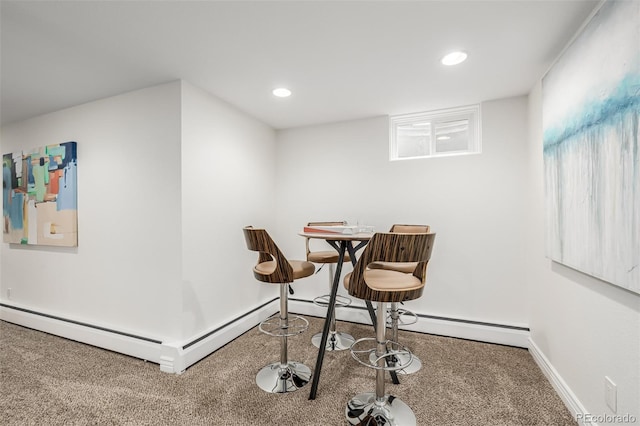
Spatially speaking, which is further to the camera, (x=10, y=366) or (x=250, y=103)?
(x=250, y=103)

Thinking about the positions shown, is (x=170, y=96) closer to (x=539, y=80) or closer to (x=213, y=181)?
(x=213, y=181)

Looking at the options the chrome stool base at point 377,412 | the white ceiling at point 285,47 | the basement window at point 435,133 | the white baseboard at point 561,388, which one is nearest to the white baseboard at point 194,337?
the white baseboard at point 561,388

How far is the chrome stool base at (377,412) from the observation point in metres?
1.50

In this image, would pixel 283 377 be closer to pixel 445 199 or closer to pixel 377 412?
pixel 377 412

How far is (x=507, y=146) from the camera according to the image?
2.57 metres

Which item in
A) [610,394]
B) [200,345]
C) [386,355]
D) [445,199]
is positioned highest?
[445,199]

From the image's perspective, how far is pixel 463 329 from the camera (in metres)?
2.65

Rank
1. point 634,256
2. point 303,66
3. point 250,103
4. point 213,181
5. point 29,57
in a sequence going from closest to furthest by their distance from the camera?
point 634,256, point 29,57, point 303,66, point 213,181, point 250,103

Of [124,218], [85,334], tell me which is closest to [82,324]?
[85,334]

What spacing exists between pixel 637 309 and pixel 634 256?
0.23m

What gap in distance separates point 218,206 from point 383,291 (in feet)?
5.68

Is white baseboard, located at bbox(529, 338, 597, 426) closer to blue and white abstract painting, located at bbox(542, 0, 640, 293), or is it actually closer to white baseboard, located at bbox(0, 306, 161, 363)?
blue and white abstract painting, located at bbox(542, 0, 640, 293)

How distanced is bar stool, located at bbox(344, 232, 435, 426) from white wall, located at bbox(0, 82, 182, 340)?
58.2 inches

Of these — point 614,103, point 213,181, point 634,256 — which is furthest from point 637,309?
point 213,181
